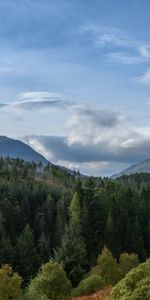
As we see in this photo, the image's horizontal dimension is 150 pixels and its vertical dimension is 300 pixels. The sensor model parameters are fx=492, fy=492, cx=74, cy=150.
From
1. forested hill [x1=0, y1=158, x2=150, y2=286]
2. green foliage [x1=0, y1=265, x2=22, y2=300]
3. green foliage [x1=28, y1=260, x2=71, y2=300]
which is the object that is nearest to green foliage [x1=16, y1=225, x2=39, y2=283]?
forested hill [x1=0, y1=158, x2=150, y2=286]

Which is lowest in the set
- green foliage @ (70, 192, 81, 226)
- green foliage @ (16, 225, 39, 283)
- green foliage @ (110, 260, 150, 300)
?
green foliage @ (16, 225, 39, 283)

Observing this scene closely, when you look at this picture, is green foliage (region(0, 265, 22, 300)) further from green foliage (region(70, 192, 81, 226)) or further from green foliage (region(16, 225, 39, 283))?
green foliage (region(70, 192, 81, 226))

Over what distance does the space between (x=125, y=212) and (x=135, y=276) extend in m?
128

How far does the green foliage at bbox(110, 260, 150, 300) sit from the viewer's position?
18469 millimetres

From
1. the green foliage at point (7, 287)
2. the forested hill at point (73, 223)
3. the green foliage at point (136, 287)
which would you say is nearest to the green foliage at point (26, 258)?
the forested hill at point (73, 223)

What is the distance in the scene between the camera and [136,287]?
1916 centimetres

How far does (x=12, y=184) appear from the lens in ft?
573

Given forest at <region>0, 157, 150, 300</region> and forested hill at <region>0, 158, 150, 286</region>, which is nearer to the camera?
forest at <region>0, 157, 150, 300</region>

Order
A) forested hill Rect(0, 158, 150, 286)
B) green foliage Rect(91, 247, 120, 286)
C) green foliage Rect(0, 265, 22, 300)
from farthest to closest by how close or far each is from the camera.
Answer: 1. forested hill Rect(0, 158, 150, 286)
2. green foliage Rect(91, 247, 120, 286)
3. green foliage Rect(0, 265, 22, 300)

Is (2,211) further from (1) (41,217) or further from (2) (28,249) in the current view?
(2) (28,249)

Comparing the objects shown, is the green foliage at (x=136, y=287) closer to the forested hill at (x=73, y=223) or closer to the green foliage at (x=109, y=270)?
the green foliage at (x=109, y=270)

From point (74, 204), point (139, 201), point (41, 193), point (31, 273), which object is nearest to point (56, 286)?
point (31, 273)

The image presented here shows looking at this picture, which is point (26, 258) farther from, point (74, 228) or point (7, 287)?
point (7, 287)

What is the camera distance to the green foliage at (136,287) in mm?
18469
